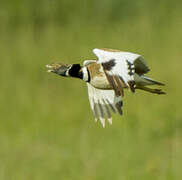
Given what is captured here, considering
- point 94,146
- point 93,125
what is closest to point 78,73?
point 94,146

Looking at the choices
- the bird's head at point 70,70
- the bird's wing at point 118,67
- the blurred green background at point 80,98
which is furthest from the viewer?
the blurred green background at point 80,98

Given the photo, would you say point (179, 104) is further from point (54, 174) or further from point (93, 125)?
point (54, 174)

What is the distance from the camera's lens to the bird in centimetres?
239

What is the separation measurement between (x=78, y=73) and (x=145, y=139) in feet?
7.90

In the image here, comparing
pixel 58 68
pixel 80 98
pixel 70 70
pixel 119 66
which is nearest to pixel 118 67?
pixel 119 66

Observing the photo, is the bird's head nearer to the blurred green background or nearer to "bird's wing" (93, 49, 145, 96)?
"bird's wing" (93, 49, 145, 96)

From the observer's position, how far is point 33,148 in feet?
16.4

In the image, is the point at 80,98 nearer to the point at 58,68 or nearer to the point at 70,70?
the point at 58,68

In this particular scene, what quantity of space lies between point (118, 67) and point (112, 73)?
1.0 inches

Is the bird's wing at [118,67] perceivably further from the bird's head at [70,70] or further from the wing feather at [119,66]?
the bird's head at [70,70]

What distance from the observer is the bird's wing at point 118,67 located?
2.38 metres

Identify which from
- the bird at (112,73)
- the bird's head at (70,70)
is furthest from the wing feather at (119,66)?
the bird's head at (70,70)

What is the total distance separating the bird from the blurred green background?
1802 mm

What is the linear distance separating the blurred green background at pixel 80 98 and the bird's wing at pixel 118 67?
6.38ft
